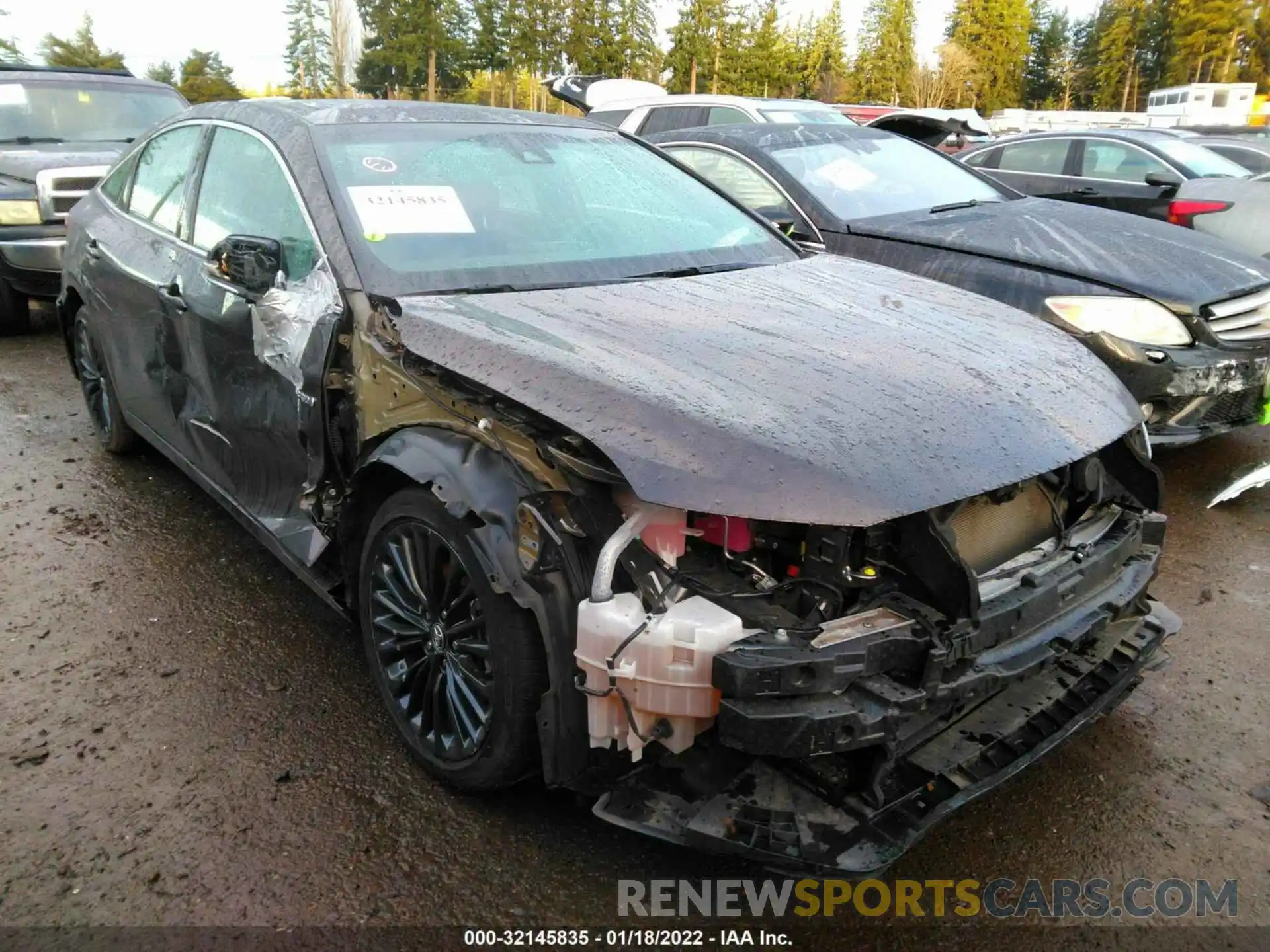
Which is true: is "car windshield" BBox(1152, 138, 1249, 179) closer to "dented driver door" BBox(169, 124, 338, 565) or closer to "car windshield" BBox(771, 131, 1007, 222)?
"car windshield" BBox(771, 131, 1007, 222)

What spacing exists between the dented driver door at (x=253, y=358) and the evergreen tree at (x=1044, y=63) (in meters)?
80.0

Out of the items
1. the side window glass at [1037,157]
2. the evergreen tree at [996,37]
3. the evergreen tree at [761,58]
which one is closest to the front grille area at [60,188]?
the side window glass at [1037,157]

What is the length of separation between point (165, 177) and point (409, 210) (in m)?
1.73

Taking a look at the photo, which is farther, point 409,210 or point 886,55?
A: point 886,55

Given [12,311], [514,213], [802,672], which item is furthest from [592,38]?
[802,672]

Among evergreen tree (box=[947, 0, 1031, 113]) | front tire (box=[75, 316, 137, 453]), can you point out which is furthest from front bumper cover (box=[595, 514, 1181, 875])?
evergreen tree (box=[947, 0, 1031, 113])

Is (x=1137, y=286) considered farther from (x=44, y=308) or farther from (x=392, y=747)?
(x=44, y=308)

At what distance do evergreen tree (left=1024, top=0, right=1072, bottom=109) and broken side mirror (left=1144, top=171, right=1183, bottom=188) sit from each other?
7246cm

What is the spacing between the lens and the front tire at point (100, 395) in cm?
460

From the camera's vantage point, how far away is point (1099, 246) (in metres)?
4.72

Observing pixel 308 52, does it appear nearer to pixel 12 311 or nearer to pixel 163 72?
pixel 163 72

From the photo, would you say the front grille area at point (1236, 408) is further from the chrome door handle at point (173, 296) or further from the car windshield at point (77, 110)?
the car windshield at point (77, 110)

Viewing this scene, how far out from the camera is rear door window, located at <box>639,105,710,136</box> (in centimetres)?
935

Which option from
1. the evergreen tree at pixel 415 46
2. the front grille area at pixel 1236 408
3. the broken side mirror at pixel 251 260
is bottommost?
the front grille area at pixel 1236 408
